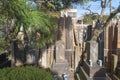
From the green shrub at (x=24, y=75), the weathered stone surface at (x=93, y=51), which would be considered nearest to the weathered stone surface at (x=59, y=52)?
the weathered stone surface at (x=93, y=51)

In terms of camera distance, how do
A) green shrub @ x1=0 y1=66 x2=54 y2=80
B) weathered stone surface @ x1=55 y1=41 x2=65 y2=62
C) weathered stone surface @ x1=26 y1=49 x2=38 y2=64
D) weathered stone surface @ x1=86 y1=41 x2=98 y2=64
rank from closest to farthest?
green shrub @ x1=0 y1=66 x2=54 y2=80 → weathered stone surface @ x1=55 y1=41 x2=65 y2=62 → weathered stone surface @ x1=86 y1=41 x2=98 y2=64 → weathered stone surface @ x1=26 y1=49 x2=38 y2=64

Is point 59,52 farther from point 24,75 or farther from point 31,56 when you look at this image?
point 24,75

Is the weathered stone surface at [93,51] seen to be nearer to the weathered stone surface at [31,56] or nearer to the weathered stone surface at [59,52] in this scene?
the weathered stone surface at [59,52]

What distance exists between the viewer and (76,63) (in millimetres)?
11383

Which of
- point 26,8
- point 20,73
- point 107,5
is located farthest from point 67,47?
point 26,8

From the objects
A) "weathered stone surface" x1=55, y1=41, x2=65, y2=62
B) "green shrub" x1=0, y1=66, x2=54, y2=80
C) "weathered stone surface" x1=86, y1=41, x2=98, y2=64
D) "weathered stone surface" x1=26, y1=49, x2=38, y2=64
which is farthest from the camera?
"weathered stone surface" x1=26, y1=49, x2=38, y2=64

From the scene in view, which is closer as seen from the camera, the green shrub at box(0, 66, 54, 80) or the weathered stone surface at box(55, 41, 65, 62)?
the green shrub at box(0, 66, 54, 80)

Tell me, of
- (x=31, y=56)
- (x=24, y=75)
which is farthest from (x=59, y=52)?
(x=24, y=75)

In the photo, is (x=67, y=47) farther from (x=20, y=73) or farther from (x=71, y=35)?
(x=20, y=73)

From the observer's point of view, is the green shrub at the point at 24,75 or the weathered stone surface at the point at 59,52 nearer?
the green shrub at the point at 24,75

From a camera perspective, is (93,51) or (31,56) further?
(31,56)

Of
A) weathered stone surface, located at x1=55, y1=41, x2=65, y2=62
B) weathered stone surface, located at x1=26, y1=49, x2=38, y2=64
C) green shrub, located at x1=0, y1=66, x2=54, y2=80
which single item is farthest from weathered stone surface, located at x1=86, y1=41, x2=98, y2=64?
green shrub, located at x1=0, y1=66, x2=54, y2=80

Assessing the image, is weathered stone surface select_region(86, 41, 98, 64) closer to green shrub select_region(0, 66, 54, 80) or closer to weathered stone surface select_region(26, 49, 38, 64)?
weathered stone surface select_region(26, 49, 38, 64)

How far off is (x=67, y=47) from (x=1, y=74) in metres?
5.91
